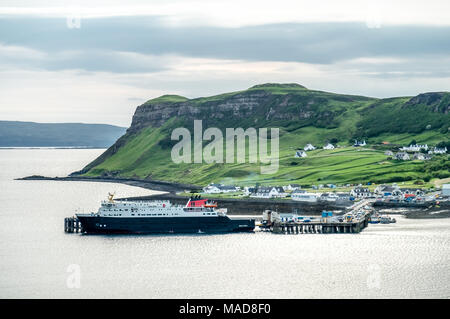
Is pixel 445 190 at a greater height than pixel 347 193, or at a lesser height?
greater

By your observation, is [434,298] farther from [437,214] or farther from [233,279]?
[437,214]

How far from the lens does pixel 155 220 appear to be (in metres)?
126

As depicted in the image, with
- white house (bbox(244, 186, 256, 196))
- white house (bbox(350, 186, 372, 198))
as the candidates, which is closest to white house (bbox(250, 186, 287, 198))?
white house (bbox(244, 186, 256, 196))

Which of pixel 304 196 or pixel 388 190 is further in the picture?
pixel 388 190

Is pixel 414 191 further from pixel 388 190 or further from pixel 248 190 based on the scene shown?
pixel 248 190

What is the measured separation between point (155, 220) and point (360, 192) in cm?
6521

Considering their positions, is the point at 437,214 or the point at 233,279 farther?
the point at 437,214

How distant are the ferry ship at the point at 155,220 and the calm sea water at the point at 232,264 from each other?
11.1ft

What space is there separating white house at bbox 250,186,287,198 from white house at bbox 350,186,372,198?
17415 millimetres

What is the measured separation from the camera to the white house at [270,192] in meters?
186

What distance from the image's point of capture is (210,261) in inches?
3915

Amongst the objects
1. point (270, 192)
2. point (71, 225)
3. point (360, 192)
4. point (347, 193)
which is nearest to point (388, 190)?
point (360, 192)
